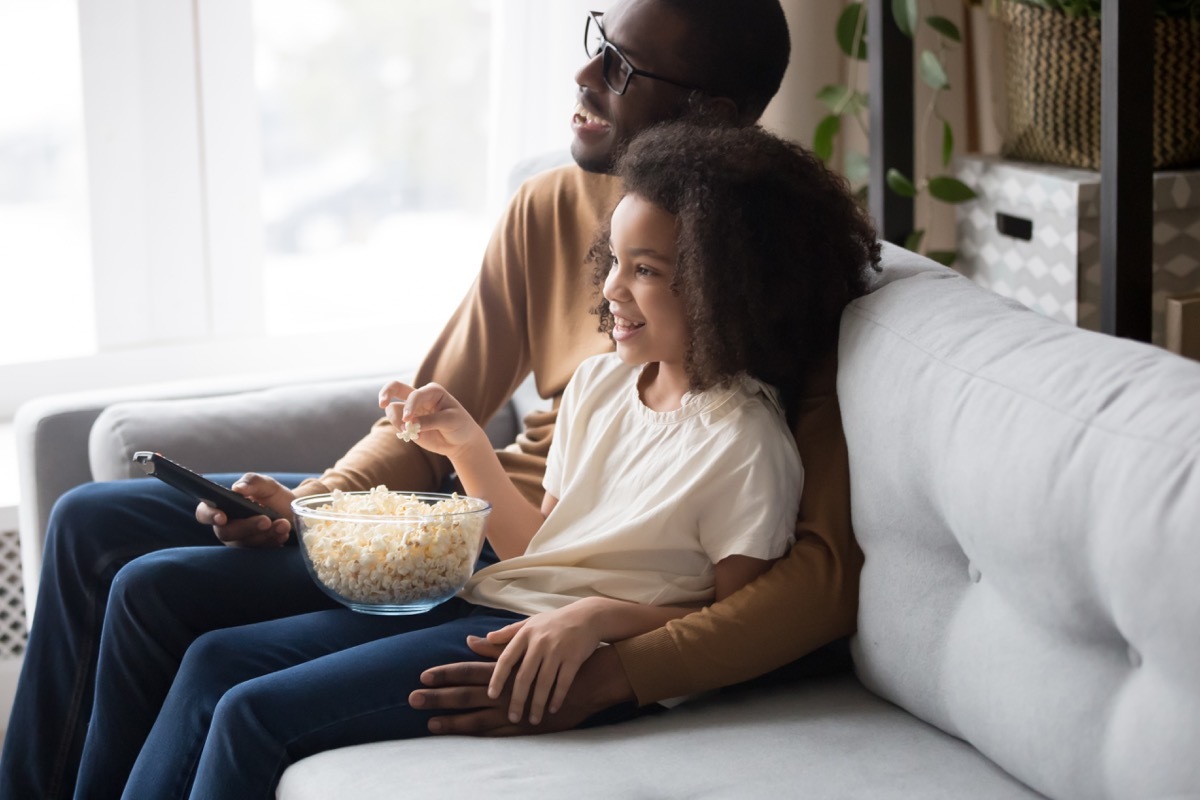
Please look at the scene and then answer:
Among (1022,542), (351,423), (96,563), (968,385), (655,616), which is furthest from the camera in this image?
(351,423)

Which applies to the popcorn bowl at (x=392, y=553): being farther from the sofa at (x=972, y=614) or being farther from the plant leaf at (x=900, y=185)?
the plant leaf at (x=900, y=185)

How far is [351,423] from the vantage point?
2031 millimetres

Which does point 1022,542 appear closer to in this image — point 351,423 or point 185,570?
point 185,570

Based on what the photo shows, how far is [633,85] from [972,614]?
747mm

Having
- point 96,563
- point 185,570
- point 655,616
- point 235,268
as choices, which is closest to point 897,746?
point 655,616

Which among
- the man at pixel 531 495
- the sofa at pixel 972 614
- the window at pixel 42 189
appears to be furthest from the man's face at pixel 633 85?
the window at pixel 42 189

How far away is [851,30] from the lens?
95.4 inches

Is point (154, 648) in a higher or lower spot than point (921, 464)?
lower

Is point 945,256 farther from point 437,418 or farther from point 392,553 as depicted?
point 392,553

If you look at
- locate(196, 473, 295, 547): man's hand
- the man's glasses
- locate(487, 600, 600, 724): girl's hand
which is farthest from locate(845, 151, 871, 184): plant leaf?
locate(487, 600, 600, 724): girl's hand

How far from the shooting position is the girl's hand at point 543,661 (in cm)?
128

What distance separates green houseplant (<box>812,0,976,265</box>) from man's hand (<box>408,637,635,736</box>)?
1.15 meters

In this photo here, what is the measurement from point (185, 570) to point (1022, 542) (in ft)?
2.92

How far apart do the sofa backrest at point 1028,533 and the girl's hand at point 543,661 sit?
0.29 metres
